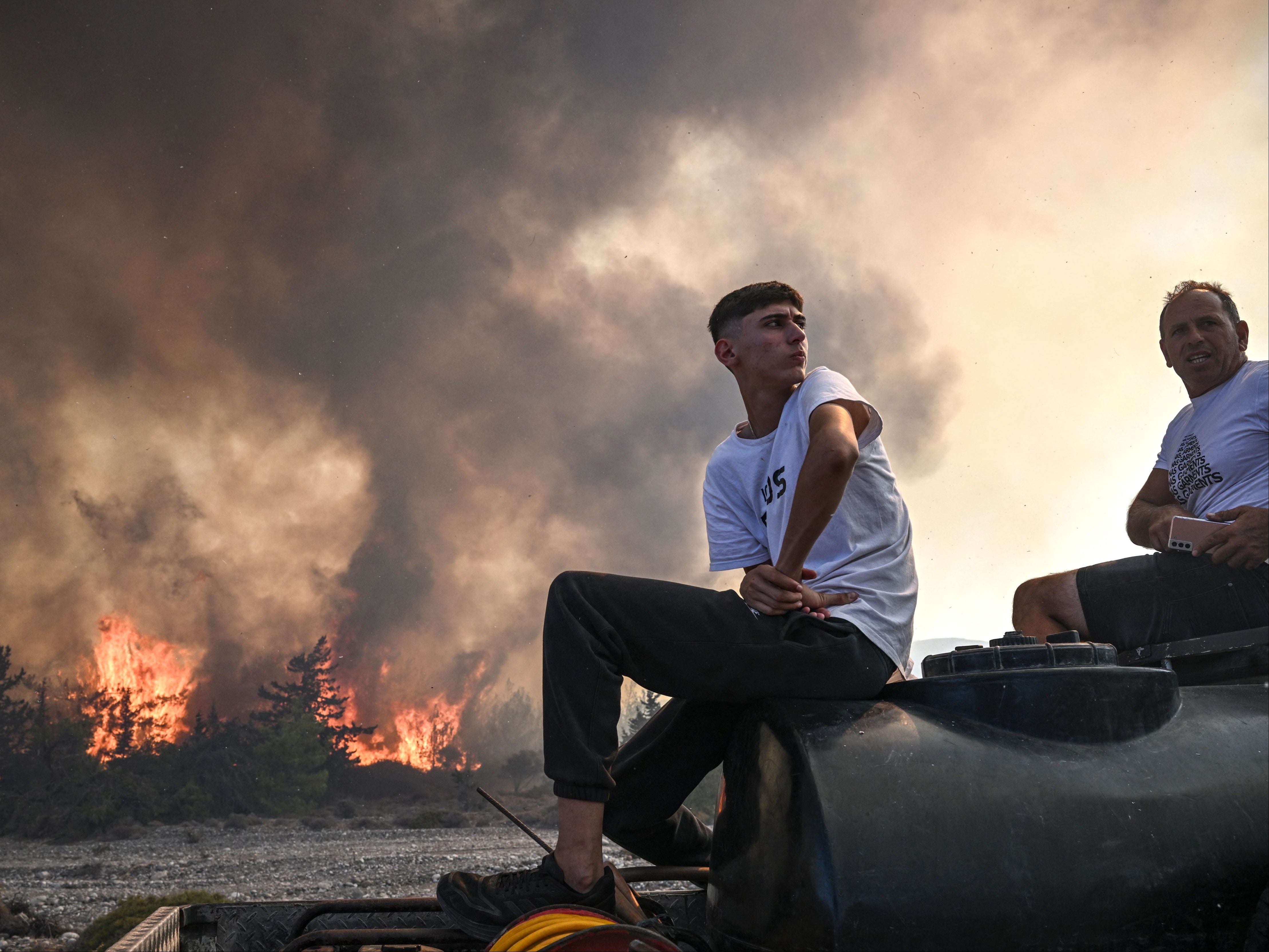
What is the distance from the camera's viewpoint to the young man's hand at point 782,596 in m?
1.96

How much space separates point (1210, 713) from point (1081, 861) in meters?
0.63

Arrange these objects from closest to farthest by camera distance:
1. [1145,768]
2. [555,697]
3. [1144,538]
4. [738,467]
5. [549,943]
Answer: [549,943]
[1145,768]
[555,697]
[738,467]
[1144,538]

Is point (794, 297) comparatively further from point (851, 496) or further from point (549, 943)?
point (549, 943)

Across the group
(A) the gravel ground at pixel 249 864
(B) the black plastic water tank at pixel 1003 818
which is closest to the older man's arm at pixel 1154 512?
(B) the black plastic water tank at pixel 1003 818

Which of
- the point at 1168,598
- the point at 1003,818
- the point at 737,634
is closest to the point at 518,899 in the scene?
the point at 737,634

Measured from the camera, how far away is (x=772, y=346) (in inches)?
96.8

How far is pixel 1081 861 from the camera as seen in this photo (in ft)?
5.07

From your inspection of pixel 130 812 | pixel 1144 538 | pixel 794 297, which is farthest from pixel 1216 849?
pixel 130 812

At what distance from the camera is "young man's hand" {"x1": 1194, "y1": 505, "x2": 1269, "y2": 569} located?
2342 millimetres

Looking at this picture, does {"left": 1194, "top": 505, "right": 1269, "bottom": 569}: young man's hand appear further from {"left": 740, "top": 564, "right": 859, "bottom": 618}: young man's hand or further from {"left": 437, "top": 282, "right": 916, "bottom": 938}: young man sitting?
{"left": 740, "top": 564, "right": 859, "bottom": 618}: young man's hand

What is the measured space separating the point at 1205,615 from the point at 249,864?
1795 centimetres

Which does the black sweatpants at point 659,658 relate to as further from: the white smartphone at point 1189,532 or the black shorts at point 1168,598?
the white smartphone at point 1189,532

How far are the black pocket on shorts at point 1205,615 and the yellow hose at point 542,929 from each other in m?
1.99

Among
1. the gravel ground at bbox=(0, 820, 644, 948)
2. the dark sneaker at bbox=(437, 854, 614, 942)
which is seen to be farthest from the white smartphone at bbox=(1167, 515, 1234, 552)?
the gravel ground at bbox=(0, 820, 644, 948)
